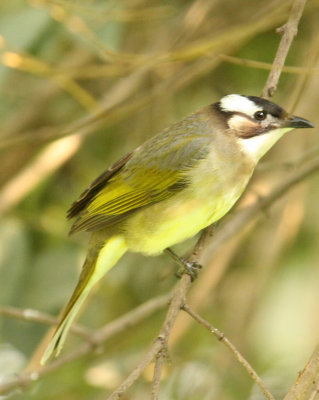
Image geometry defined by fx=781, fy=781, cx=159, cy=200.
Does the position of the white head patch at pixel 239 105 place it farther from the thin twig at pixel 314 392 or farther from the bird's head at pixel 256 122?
the thin twig at pixel 314 392

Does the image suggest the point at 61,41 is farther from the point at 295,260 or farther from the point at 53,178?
the point at 295,260

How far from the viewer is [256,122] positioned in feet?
9.55

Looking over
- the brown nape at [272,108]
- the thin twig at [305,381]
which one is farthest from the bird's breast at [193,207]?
the thin twig at [305,381]

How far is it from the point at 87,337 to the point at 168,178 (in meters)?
0.72

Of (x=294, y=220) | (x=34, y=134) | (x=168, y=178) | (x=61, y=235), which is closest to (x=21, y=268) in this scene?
(x=61, y=235)

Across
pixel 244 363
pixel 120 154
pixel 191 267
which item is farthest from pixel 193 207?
pixel 120 154

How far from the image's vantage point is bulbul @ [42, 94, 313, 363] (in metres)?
2.86

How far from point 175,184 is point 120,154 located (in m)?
1.30

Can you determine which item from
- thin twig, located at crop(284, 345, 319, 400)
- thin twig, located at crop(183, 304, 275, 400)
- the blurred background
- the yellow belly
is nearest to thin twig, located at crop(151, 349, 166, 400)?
thin twig, located at crop(183, 304, 275, 400)

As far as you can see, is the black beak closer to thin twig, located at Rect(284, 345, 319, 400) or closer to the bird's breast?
the bird's breast

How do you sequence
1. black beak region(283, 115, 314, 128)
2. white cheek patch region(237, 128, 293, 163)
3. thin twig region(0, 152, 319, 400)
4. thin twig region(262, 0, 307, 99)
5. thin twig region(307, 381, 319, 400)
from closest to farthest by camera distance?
thin twig region(307, 381, 319, 400), thin twig region(262, 0, 307, 99), black beak region(283, 115, 314, 128), white cheek patch region(237, 128, 293, 163), thin twig region(0, 152, 319, 400)

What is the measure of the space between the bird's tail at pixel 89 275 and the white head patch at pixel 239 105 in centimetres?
66

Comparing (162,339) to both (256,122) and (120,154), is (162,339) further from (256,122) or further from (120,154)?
(120,154)

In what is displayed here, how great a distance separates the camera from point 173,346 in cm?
361
